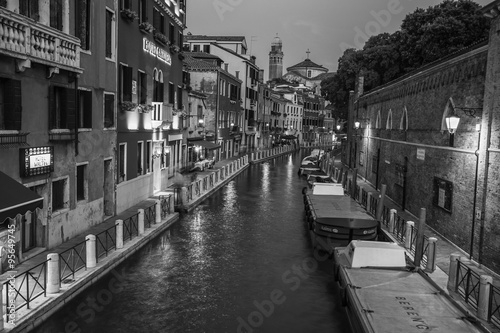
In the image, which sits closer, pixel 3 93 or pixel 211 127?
pixel 3 93

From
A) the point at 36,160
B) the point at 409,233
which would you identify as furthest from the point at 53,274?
the point at 409,233

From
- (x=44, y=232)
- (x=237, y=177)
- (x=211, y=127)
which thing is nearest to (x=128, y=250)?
(x=44, y=232)

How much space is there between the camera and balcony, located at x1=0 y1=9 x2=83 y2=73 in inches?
457

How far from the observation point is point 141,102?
23.6 meters

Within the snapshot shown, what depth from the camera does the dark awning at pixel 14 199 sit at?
10.4 meters

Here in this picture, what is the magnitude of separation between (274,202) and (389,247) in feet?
49.9

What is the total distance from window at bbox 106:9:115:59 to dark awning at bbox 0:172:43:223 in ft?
30.4

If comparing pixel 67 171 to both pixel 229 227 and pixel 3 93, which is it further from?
pixel 229 227

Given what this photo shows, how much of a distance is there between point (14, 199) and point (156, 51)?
16252 millimetres

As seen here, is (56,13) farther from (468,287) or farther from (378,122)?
(378,122)

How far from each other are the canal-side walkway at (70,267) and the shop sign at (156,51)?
7.46m

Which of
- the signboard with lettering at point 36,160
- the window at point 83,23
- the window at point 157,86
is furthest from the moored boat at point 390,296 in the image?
the window at point 157,86

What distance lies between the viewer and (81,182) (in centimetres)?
1714

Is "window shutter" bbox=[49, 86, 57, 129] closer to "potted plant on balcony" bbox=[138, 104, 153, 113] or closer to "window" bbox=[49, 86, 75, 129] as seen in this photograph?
"window" bbox=[49, 86, 75, 129]
